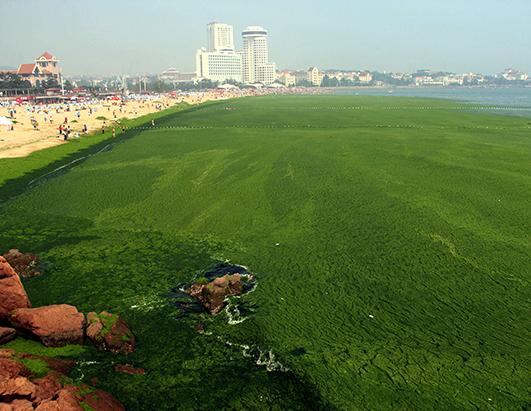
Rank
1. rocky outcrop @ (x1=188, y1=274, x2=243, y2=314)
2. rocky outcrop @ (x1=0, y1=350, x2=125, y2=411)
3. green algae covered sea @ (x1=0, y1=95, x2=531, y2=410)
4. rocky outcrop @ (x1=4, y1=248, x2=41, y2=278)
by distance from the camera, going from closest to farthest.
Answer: rocky outcrop @ (x1=0, y1=350, x2=125, y2=411)
green algae covered sea @ (x1=0, y1=95, x2=531, y2=410)
rocky outcrop @ (x1=188, y1=274, x2=243, y2=314)
rocky outcrop @ (x1=4, y1=248, x2=41, y2=278)

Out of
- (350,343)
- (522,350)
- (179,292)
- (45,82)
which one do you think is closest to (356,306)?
(350,343)

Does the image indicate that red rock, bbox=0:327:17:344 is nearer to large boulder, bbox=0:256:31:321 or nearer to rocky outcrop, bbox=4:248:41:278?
large boulder, bbox=0:256:31:321

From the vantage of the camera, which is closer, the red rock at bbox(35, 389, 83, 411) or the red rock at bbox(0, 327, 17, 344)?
the red rock at bbox(35, 389, 83, 411)

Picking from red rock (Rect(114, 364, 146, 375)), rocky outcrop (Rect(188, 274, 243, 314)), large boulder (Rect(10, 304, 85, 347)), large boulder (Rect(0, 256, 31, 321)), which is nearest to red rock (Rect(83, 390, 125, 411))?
red rock (Rect(114, 364, 146, 375))

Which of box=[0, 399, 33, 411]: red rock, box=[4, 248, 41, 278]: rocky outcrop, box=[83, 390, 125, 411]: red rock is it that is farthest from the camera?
box=[4, 248, 41, 278]: rocky outcrop

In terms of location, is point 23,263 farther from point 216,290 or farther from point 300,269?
point 300,269

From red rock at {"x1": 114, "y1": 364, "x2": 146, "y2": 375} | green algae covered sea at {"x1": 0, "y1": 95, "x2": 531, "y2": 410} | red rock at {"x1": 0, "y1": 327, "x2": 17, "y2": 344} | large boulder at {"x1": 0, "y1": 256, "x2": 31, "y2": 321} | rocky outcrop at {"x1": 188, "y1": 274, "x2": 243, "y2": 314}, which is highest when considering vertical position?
large boulder at {"x1": 0, "y1": 256, "x2": 31, "y2": 321}

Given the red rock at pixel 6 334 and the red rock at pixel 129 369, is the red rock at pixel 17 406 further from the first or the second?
the red rock at pixel 6 334
